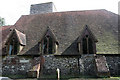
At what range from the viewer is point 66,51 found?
13359 mm

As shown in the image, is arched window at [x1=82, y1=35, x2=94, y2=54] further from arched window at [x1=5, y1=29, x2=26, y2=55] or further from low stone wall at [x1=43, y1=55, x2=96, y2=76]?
arched window at [x1=5, y1=29, x2=26, y2=55]

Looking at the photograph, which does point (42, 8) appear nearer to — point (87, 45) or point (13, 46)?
point (13, 46)

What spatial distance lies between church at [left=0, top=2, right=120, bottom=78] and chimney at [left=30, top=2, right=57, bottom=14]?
8.85 meters

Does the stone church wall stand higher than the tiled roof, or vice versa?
the tiled roof

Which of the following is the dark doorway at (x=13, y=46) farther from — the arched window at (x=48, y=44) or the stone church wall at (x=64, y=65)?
the arched window at (x=48, y=44)

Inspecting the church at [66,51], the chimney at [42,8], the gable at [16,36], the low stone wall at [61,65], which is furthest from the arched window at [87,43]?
the chimney at [42,8]

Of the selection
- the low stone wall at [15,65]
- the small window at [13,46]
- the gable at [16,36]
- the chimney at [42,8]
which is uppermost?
the chimney at [42,8]

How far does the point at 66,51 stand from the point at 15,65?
544cm

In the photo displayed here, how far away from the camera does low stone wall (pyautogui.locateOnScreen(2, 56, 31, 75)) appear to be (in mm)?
13461

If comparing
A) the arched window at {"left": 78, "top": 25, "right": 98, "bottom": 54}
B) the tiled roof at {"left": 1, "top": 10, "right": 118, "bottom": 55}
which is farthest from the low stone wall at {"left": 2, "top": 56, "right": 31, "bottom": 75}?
the arched window at {"left": 78, "top": 25, "right": 98, "bottom": 54}

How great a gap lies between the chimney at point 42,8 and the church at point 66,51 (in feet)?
29.0

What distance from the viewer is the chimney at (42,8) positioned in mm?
24797

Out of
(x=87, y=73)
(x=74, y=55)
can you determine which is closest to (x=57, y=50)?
(x=74, y=55)

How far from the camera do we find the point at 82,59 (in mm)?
12914
